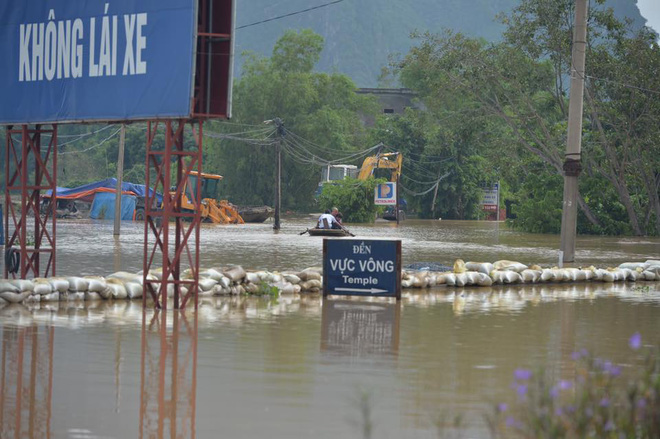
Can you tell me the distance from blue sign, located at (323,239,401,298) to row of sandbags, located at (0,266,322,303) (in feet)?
3.76

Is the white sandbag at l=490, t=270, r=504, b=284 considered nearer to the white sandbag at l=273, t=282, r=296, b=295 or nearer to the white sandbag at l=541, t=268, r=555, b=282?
the white sandbag at l=541, t=268, r=555, b=282

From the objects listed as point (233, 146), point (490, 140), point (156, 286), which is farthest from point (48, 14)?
point (233, 146)

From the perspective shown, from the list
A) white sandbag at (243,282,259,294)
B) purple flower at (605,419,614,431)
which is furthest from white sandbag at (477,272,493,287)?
purple flower at (605,419,614,431)

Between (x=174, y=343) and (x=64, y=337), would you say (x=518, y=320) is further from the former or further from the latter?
(x=64, y=337)

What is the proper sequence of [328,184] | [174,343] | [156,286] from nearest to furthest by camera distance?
[174,343] → [156,286] → [328,184]

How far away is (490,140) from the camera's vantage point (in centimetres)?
6594

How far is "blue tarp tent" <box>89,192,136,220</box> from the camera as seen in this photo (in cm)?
7056

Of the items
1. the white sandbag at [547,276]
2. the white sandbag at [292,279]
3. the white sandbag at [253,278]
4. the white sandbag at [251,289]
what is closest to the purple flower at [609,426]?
the white sandbag at [251,289]

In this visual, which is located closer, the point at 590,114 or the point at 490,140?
the point at 590,114

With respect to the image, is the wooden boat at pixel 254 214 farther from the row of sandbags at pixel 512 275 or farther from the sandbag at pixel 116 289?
the sandbag at pixel 116 289

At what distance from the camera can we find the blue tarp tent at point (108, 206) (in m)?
70.6

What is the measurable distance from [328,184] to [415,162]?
1912 cm

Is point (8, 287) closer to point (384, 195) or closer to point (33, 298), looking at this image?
point (33, 298)

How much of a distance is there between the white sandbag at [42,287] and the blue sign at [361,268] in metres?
4.70
